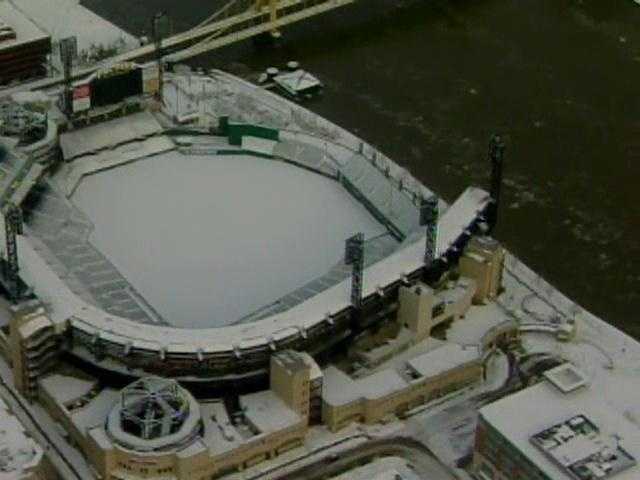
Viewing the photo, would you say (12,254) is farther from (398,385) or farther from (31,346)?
(398,385)

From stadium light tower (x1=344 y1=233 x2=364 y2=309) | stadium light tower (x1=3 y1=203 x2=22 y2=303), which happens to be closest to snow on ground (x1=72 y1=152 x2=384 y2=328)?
stadium light tower (x1=344 y1=233 x2=364 y2=309)

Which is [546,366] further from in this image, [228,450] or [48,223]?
[48,223]

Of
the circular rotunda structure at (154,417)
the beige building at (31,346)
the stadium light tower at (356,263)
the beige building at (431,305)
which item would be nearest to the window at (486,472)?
the beige building at (431,305)

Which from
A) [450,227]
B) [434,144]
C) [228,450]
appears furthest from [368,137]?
[228,450]

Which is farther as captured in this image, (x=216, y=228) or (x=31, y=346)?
(x=216, y=228)

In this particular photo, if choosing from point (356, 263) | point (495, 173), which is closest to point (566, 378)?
point (356, 263)
